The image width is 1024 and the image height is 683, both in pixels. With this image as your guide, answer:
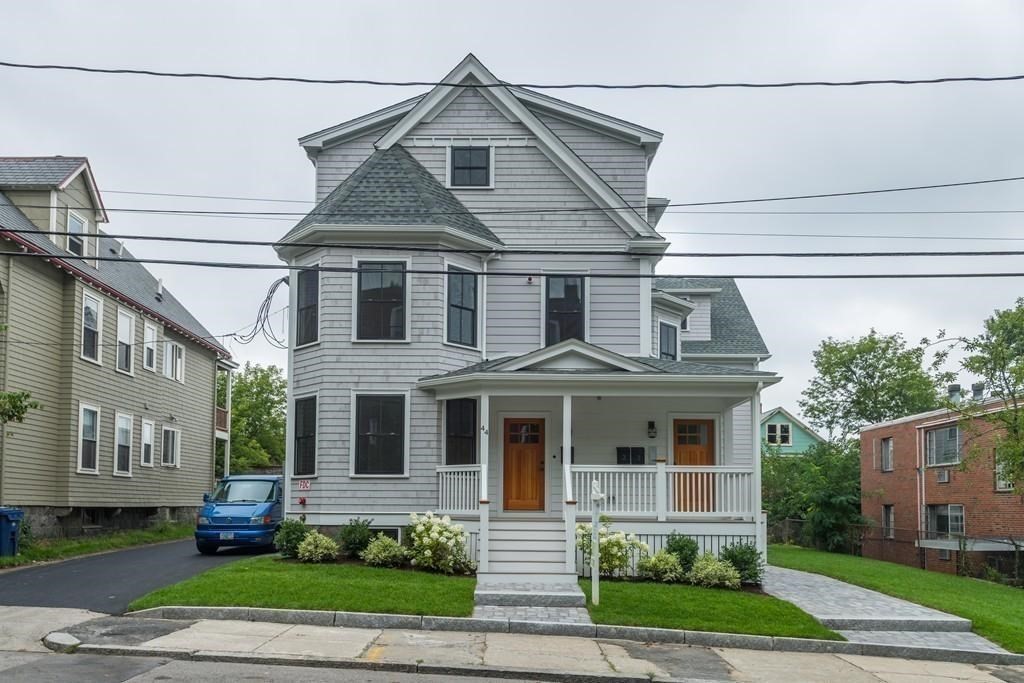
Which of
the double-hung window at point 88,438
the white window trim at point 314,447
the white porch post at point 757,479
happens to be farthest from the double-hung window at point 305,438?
the white porch post at point 757,479

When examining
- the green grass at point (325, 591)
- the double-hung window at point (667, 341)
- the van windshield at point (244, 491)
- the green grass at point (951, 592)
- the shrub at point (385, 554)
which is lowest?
the green grass at point (951, 592)

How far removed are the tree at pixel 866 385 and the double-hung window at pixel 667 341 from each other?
37879mm

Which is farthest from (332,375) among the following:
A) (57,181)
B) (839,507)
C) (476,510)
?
(839,507)

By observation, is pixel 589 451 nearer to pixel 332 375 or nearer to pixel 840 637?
pixel 332 375

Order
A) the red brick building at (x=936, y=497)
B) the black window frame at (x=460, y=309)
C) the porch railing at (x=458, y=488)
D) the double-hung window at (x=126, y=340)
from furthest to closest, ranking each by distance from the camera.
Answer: the double-hung window at (x=126, y=340) → the red brick building at (x=936, y=497) → the black window frame at (x=460, y=309) → the porch railing at (x=458, y=488)

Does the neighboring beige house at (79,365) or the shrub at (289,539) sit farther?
the neighboring beige house at (79,365)

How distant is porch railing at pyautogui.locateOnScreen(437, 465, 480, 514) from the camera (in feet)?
63.4

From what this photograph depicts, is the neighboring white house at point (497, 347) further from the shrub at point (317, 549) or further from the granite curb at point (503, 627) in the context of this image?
the granite curb at point (503, 627)

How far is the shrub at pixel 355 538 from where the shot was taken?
1891 cm

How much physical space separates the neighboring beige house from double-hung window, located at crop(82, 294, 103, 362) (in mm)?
30

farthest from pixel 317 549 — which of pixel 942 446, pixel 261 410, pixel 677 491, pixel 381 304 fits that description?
pixel 261 410

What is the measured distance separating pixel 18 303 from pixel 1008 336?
2213 centimetres

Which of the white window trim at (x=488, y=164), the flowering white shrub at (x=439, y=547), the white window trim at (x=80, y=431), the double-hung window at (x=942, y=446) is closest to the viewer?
the flowering white shrub at (x=439, y=547)

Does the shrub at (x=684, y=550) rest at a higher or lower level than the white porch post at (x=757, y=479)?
lower
